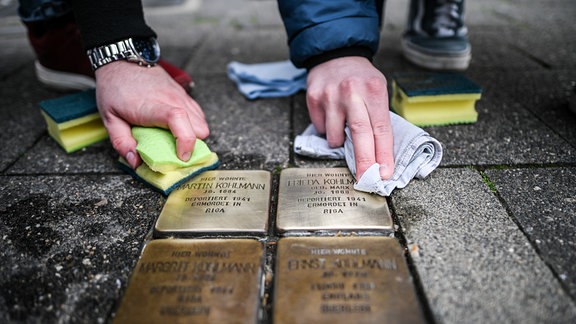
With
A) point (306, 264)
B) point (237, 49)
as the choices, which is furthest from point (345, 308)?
point (237, 49)

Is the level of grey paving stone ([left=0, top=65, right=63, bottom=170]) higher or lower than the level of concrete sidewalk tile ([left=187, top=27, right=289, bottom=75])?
higher

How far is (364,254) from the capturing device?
2.80 feet

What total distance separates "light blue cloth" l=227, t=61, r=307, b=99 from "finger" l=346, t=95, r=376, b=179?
0.59m

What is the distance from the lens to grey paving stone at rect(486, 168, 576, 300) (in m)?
0.85

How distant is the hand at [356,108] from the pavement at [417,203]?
4.5 inches

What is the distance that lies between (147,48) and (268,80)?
0.55 m

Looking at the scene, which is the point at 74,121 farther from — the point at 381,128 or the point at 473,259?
the point at 473,259

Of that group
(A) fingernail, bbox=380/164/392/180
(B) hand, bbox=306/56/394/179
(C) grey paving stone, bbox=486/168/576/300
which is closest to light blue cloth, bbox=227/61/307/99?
(B) hand, bbox=306/56/394/179

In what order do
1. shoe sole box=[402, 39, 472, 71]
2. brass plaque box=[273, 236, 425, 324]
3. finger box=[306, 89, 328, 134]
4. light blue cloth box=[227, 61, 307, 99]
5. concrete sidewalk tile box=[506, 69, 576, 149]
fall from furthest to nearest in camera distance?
1. shoe sole box=[402, 39, 472, 71]
2. light blue cloth box=[227, 61, 307, 99]
3. concrete sidewalk tile box=[506, 69, 576, 149]
4. finger box=[306, 89, 328, 134]
5. brass plaque box=[273, 236, 425, 324]

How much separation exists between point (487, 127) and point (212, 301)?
44.5 inches

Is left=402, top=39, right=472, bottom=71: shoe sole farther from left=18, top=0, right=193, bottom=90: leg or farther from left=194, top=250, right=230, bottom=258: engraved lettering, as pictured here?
left=194, top=250, right=230, bottom=258: engraved lettering

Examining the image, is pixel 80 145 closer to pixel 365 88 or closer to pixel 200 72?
pixel 200 72

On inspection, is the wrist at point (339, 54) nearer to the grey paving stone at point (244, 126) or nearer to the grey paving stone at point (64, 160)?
the grey paving stone at point (244, 126)

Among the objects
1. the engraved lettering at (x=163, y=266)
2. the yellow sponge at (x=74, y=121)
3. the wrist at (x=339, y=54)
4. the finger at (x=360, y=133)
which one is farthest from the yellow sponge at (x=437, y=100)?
the yellow sponge at (x=74, y=121)
